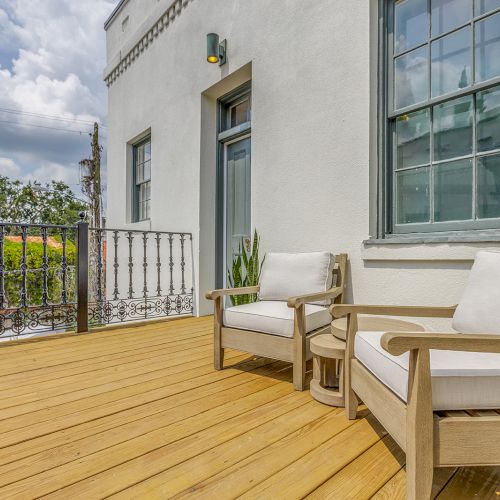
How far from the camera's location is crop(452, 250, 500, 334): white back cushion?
56.4 inches

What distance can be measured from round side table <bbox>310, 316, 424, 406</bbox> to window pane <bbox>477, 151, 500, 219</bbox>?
86cm

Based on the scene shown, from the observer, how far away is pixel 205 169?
14.4ft

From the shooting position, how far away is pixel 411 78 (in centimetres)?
246

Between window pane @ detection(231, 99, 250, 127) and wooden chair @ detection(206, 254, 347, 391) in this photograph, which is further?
window pane @ detection(231, 99, 250, 127)

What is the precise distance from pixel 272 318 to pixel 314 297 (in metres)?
0.30

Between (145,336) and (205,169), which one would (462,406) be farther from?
(205,169)

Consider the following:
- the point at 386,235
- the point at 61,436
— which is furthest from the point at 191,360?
the point at 386,235

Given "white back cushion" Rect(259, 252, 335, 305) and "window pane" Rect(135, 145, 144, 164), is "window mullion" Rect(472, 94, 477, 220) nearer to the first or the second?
"white back cushion" Rect(259, 252, 335, 305)

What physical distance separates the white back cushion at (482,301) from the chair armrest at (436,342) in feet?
1.32

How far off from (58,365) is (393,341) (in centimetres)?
248

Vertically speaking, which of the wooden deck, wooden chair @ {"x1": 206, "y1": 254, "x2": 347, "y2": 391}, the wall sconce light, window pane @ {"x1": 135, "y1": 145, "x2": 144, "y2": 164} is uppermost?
the wall sconce light

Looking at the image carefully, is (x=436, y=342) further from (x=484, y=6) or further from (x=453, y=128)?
(x=484, y=6)

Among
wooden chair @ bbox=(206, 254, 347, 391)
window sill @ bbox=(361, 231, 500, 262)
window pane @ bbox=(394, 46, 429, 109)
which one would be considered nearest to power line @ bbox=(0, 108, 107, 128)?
window pane @ bbox=(394, 46, 429, 109)

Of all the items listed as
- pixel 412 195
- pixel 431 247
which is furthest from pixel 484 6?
pixel 431 247
